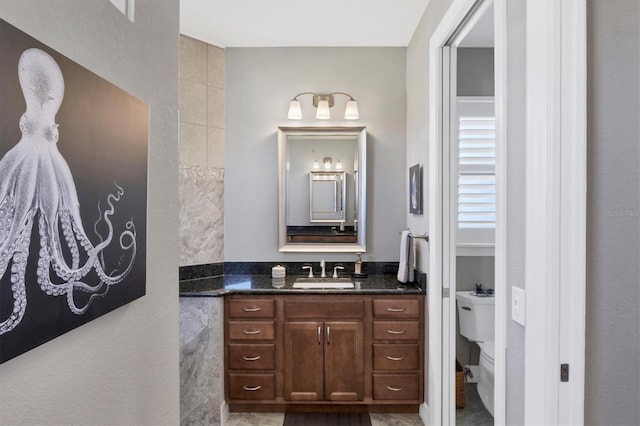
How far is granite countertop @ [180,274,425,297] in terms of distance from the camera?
2.52 m

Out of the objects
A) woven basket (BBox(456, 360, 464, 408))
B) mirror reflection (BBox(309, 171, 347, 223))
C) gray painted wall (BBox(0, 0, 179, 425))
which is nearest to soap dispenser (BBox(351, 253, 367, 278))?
mirror reflection (BBox(309, 171, 347, 223))

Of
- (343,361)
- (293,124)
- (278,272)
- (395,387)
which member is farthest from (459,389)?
(293,124)

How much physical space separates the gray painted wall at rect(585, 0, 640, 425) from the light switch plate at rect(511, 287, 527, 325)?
0.18m

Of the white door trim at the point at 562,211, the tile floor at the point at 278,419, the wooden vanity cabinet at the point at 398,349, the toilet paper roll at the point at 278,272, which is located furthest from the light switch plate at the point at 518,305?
the toilet paper roll at the point at 278,272

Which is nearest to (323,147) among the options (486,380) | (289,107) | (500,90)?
(289,107)

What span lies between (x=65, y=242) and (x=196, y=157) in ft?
7.47

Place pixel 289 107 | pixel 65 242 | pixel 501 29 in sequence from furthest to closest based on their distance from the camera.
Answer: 1. pixel 289 107
2. pixel 501 29
3. pixel 65 242

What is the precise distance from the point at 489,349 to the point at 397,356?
63cm

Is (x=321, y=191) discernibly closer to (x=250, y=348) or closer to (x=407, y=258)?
(x=407, y=258)

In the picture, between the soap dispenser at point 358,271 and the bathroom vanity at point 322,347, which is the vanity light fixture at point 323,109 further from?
the bathroom vanity at point 322,347

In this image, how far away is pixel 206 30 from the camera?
9.09ft

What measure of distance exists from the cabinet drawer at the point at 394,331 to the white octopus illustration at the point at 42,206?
6.65 feet

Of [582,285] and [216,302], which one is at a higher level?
[582,285]

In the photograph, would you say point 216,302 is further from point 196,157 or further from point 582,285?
point 582,285
